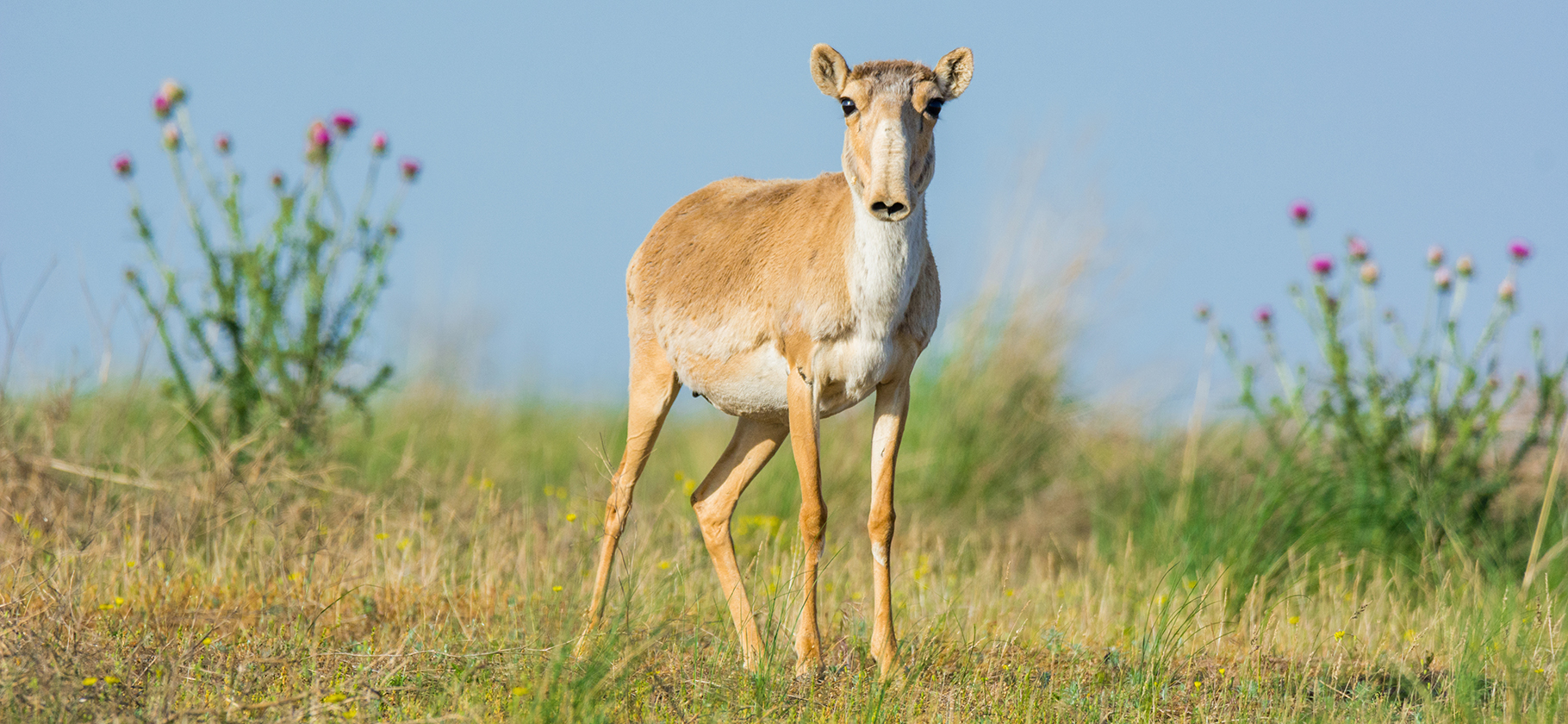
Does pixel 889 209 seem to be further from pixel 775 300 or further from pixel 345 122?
pixel 345 122

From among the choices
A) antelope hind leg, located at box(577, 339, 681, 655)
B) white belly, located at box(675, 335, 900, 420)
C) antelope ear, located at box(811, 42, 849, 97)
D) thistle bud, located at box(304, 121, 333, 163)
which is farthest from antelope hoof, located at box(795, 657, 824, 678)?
thistle bud, located at box(304, 121, 333, 163)

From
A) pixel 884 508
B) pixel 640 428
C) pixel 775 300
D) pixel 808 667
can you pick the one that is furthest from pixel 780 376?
pixel 808 667

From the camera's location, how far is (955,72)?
15.8 feet

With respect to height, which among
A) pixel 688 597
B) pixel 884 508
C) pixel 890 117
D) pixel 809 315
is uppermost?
pixel 890 117

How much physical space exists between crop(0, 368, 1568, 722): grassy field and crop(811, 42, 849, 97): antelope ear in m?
1.68

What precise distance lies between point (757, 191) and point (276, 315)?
3.56m

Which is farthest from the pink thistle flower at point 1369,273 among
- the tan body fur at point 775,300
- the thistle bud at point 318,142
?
the thistle bud at point 318,142

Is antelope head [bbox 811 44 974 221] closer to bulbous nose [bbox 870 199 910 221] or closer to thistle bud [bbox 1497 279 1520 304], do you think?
bulbous nose [bbox 870 199 910 221]

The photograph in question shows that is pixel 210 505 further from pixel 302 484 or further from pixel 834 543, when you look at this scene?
pixel 834 543

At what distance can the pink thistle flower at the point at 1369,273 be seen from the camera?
7.96m

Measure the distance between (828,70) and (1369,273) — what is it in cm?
483

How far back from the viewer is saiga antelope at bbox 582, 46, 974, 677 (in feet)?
15.0

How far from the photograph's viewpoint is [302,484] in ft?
24.9

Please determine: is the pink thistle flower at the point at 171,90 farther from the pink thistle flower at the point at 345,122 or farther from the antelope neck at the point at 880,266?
the antelope neck at the point at 880,266
